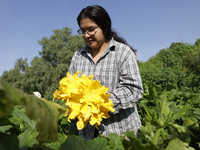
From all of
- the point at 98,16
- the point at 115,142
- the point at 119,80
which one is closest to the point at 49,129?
the point at 115,142

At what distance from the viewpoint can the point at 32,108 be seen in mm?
255

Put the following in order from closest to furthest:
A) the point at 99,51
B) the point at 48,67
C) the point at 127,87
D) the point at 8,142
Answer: the point at 8,142
the point at 127,87
the point at 99,51
the point at 48,67

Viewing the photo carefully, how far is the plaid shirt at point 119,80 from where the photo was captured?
1639mm

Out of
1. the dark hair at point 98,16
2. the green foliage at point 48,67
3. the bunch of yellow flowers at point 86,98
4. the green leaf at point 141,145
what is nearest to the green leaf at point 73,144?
the green leaf at point 141,145

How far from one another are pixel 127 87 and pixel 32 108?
1.45 meters

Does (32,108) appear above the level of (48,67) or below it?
below

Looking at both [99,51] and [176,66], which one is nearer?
[99,51]

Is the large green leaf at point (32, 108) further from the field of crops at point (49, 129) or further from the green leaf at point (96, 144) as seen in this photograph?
the green leaf at point (96, 144)

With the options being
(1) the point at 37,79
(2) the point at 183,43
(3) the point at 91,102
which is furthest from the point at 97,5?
(1) the point at 37,79

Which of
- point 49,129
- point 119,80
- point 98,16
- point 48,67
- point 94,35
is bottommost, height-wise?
point 49,129

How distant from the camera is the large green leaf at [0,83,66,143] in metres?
0.18

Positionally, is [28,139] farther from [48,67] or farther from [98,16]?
[48,67]

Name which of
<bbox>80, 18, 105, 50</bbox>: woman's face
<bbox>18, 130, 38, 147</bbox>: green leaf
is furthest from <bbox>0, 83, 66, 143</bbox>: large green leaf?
<bbox>80, 18, 105, 50</bbox>: woman's face

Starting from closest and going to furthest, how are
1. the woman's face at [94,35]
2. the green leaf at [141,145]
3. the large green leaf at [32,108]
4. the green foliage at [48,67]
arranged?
the large green leaf at [32,108] → the green leaf at [141,145] → the woman's face at [94,35] → the green foliage at [48,67]
